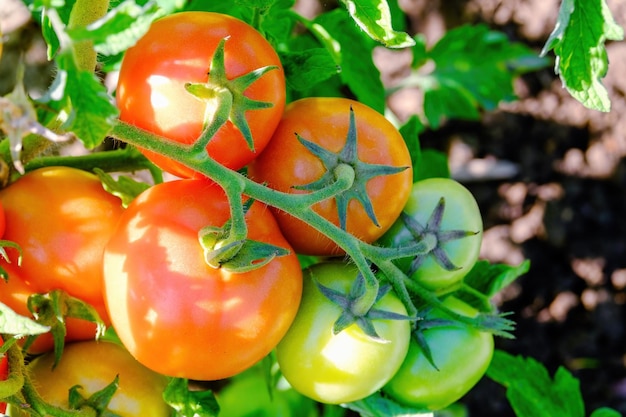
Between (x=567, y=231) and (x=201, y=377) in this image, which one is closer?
(x=201, y=377)

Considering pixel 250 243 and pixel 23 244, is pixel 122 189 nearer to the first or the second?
pixel 23 244

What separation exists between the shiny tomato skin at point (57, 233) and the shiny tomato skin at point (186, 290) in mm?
76

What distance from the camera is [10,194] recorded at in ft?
2.97

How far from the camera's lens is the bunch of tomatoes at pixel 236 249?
0.80 meters

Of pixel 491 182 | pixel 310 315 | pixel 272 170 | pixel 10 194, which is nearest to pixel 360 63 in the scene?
pixel 272 170

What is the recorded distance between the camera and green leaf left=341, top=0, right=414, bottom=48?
0.77 metres

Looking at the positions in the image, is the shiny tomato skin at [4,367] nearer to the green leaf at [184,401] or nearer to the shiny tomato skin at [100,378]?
the shiny tomato skin at [100,378]

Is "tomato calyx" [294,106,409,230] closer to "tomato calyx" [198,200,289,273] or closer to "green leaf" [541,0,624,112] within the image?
"tomato calyx" [198,200,289,273]

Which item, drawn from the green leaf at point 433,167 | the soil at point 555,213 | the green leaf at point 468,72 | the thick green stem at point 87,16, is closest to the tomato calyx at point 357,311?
the thick green stem at point 87,16

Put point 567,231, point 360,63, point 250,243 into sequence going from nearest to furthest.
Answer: point 250,243 → point 360,63 → point 567,231

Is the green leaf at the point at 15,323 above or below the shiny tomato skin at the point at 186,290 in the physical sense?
above

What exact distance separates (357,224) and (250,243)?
0.56 feet

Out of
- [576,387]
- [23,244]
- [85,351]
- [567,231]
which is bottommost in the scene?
[567,231]

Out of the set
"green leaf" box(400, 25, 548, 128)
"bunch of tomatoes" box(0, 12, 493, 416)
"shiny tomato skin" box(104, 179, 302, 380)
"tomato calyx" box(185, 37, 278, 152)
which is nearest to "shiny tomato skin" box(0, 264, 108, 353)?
"bunch of tomatoes" box(0, 12, 493, 416)
